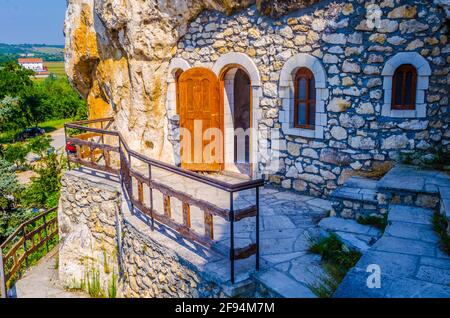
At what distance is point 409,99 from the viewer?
5.85 meters

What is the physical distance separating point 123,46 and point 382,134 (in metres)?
5.63

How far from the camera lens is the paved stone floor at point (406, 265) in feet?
10.4

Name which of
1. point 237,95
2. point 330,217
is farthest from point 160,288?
point 237,95

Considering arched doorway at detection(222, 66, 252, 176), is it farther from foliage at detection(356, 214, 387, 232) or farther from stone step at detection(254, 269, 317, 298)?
stone step at detection(254, 269, 317, 298)

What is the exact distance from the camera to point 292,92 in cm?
680

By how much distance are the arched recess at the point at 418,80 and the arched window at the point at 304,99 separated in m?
1.20

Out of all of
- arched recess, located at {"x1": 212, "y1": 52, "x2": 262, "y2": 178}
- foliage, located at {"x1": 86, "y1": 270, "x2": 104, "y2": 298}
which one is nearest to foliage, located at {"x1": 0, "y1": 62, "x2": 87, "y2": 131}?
arched recess, located at {"x1": 212, "y1": 52, "x2": 262, "y2": 178}

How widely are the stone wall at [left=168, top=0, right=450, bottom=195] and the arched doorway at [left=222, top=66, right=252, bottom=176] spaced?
0.89m

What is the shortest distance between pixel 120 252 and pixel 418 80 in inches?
203

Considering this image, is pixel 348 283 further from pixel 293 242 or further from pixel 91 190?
pixel 91 190

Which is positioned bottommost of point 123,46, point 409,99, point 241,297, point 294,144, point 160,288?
point 160,288

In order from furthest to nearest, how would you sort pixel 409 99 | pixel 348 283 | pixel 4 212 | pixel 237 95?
pixel 4 212 → pixel 237 95 → pixel 409 99 → pixel 348 283

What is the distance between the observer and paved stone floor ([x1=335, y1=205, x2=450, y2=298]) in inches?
125

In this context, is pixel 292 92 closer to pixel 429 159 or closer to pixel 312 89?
pixel 312 89
